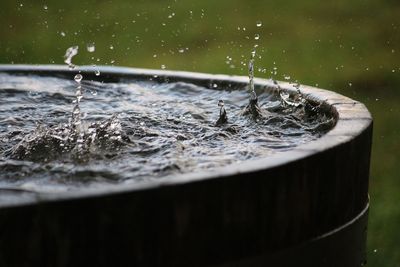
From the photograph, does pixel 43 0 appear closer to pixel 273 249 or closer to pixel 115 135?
pixel 115 135

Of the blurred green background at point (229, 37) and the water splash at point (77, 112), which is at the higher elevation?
the water splash at point (77, 112)

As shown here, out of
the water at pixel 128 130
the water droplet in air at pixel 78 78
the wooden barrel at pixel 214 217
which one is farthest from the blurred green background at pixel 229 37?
the wooden barrel at pixel 214 217

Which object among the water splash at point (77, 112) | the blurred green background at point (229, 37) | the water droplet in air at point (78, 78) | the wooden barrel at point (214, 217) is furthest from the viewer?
the blurred green background at point (229, 37)

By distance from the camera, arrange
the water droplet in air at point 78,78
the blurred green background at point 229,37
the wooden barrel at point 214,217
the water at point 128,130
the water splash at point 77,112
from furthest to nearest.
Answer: the blurred green background at point 229,37 < the water droplet in air at point 78,78 < the water splash at point 77,112 < the water at point 128,130 < the wooden barrel at point 214,217

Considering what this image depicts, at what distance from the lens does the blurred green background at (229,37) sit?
13.3 m

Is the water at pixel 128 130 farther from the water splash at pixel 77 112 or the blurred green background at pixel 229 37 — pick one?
the blurred green background at pixel 229 37

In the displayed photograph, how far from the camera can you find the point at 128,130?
328 cm

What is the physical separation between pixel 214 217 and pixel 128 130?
1321 mm

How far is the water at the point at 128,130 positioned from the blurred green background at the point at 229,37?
24.9 ft

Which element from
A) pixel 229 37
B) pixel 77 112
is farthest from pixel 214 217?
pixel 229 37

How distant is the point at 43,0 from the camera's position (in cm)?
1705

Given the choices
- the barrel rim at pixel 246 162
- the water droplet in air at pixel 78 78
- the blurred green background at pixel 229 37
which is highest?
the barrel rim at pixel 246 162

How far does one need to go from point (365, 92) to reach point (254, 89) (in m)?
8.49

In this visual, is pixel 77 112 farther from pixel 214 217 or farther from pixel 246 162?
pixel 214 217
